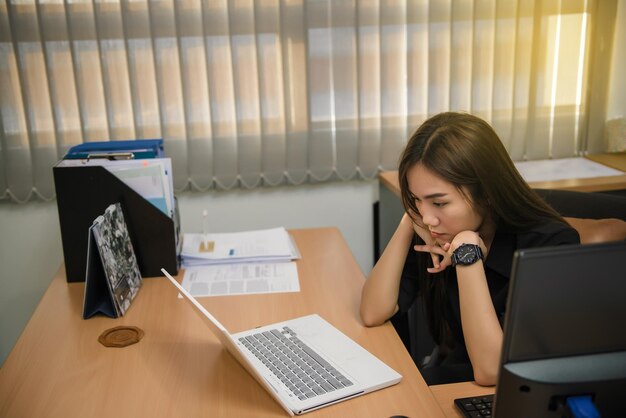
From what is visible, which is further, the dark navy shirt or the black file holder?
the black file holder

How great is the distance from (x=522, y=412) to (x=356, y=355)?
502mm

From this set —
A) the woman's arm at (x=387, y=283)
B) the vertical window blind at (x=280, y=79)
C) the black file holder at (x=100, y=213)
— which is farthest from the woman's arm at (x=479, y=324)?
the vertical window blind at (x=280, y=79)

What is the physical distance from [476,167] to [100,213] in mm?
987

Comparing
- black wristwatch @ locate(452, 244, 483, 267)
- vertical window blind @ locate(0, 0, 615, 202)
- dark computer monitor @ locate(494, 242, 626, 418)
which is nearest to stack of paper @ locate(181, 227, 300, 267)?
vertical window blind @ locate(0, 0, 615, 202)

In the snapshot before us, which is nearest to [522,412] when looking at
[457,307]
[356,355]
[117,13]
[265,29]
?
[356,355]

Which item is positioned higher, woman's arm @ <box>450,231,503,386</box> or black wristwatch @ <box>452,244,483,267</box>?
black wristwatch @ <box>452,244,483,267</box>

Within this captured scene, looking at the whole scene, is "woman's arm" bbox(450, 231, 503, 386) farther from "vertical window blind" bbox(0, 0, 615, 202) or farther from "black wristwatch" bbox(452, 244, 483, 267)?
"vertical window blind" bbox(0, 0, 615, 202)

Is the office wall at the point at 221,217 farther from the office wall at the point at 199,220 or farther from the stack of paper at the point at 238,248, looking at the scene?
the stack of paper at the point at 238,248

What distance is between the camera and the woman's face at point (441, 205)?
1.34 m

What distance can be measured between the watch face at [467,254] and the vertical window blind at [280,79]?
1.32m

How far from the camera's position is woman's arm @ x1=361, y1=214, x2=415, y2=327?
1.43 m

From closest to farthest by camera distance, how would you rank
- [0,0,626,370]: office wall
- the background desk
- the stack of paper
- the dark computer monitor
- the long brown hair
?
1. the dark computer monitor
2. the long brown hair
3. the stack of paper
4. the background desk
5. [0,0,626,370]: office wall

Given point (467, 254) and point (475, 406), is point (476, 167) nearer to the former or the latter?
point (467, 254)

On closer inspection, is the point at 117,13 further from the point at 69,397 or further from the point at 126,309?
the point at 69,397
